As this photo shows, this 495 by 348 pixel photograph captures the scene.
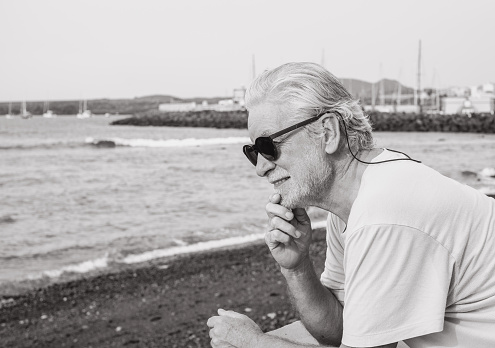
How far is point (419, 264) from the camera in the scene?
1673 mm

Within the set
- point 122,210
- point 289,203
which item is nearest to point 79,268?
point 122,210

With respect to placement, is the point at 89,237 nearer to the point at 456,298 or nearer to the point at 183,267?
the point at 183,267

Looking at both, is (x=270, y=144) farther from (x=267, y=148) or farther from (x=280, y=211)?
(x=280, y=211)

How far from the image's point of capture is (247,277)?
779 cm

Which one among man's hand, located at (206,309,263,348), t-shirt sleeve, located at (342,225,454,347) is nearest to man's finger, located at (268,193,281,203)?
man's hand, located at (206,309,263,348)

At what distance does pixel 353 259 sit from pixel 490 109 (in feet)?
255

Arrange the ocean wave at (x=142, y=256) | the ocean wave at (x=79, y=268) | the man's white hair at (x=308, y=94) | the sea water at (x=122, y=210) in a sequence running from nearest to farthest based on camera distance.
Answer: the man's white hair at (x=308, y=94), the ocean wave at (x=79, y=268), the ocean wave at (x=142, y=256), the sea water at (x=122, y=210)

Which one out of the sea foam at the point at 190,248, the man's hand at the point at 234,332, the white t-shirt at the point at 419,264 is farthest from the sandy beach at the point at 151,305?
the white t-shirt at the point at 419,264

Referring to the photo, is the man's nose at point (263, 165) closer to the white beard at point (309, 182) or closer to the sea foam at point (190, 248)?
the white beard at point (309, 182)

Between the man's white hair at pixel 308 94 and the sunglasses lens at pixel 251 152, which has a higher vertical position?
A: the man's white hair at pixel 308 94

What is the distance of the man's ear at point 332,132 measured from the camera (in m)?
2.04

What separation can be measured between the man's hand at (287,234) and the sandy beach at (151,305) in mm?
3303

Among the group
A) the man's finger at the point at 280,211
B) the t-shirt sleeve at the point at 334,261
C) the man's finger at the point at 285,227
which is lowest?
the t-shirt sleeve at the point at 334,261

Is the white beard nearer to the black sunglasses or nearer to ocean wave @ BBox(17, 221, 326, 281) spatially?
the black sunglasses
